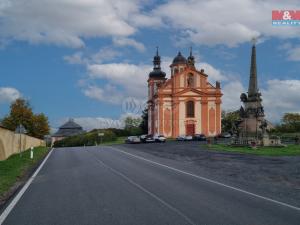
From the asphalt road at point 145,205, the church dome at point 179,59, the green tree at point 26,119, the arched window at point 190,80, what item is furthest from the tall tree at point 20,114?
the asphalt road at point 145,205

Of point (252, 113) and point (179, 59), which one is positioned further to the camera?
point (179, 59)

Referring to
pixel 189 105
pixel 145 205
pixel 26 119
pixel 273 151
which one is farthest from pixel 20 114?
pixel 145 205

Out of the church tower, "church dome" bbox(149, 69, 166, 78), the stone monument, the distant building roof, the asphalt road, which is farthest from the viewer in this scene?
the distant building roof

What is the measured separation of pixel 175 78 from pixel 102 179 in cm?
7869

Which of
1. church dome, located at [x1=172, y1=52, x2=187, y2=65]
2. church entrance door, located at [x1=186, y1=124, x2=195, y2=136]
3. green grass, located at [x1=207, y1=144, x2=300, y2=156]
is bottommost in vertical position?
green grass, located at [x1=207, y1=144, x2=300, y2=156]

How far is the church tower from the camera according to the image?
10250cm

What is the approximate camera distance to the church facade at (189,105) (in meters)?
94.5

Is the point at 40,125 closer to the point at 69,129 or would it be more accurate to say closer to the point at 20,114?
the point at 20,114

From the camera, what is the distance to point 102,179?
17.5 metres

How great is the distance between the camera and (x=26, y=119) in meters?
83.6

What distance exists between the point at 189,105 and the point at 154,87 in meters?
16.9

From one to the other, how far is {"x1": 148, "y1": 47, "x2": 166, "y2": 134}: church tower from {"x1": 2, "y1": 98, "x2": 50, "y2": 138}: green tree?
23.9 meters

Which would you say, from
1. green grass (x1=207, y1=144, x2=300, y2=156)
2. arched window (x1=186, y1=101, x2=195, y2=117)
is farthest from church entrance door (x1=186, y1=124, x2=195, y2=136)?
green grass (x1=207, y1=144, x2=300, y2=156)

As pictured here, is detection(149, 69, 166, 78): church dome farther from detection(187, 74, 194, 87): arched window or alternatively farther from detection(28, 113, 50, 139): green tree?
detection(28, 113, 50, 139): green tree
